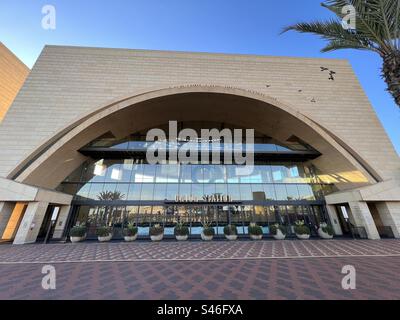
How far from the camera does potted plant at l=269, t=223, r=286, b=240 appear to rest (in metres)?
13.8

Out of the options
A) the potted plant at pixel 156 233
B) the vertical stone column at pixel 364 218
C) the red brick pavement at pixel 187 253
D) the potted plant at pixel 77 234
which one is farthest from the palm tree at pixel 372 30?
the potted plant at pixel 77 234

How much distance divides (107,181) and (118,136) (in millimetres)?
4729

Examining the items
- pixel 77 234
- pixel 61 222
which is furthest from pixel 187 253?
pixel 61 222

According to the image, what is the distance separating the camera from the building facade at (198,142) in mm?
13945

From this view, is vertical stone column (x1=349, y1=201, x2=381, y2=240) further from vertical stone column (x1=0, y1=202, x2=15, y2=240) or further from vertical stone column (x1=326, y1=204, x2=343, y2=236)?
vertical stone column (x1=0, y1=202, x2=15, y2=240)

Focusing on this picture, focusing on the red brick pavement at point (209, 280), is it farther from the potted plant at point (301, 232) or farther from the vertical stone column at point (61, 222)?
the vertical stone column at point (61, 222)

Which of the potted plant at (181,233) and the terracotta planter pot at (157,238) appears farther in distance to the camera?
the potted plant at (181,233)

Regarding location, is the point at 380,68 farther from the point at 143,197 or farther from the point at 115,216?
the point at 115,216

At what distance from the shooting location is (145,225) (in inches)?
589

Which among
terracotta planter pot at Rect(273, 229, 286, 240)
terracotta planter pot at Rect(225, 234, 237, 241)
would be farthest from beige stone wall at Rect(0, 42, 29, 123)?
terracotta planter pot at Rect(273, 229, 286, 240)

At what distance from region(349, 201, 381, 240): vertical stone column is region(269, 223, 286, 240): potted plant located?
5433 millimetres

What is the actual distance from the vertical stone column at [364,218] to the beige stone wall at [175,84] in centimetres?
342

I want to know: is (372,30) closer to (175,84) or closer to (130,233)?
(175,84)

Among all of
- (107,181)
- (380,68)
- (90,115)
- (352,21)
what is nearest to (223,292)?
(380,68)
